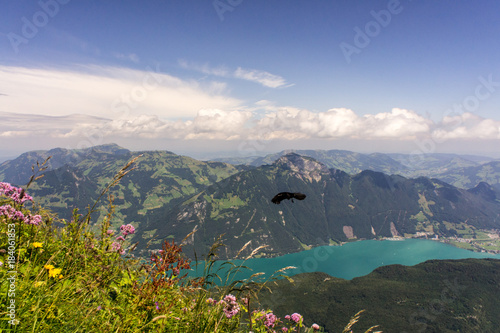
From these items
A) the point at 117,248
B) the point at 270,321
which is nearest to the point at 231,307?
the point at 270,321

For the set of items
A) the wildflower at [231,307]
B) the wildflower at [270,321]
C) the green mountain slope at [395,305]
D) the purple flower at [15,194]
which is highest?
the purple flower at [15,194]

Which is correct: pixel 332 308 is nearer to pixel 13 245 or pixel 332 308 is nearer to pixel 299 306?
pixel 299 306

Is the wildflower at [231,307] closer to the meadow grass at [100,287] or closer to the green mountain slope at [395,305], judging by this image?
the meadow grass at [100,287]

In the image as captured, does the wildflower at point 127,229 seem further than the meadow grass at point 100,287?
Yes

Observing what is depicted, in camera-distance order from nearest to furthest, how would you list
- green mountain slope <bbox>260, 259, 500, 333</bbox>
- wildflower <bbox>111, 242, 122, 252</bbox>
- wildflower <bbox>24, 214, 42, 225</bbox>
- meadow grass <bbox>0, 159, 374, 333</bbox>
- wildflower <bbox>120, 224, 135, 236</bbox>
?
meadow grass <bbox>0, 159, 374, 333</bbox>, wildflower <bbox>24, 214, 42, 225</bbox>, wildflower <bbox>111, 242, 122, 252</bbox>, wildflower <bbox>120, 224, 135, 236</bbox>, green mountain slope <bbox>260, 259, 500, 333</bbox>

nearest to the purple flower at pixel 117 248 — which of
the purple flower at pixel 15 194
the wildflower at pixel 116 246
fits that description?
the wildflower at pixel 116 246

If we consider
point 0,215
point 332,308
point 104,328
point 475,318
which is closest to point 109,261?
point 104,328

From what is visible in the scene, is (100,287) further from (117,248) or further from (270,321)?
(270,321)

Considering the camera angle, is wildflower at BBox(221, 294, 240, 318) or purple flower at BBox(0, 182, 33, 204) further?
purple flower at BBox(0, 182, 33, 204)

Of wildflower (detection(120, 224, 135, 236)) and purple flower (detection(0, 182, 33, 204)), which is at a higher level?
purple flower (detection(0, 182, 33, 204))

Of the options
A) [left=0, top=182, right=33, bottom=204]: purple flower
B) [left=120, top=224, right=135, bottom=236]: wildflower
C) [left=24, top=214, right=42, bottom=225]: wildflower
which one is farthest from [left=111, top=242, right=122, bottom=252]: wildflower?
[left=0, top=182, right=33, bottom=204]: purple flower

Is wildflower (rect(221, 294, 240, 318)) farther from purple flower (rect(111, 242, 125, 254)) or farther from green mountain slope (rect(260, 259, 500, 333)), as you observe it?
green mountain slope (rect(260, 259, 500, 333))

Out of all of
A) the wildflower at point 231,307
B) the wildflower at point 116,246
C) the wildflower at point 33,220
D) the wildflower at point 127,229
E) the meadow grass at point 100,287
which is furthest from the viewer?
the wildflower at point 127,229

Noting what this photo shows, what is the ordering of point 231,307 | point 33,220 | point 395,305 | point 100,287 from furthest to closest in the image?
point 395,305 < point 33,220 < point 231,307 < point 100,287
